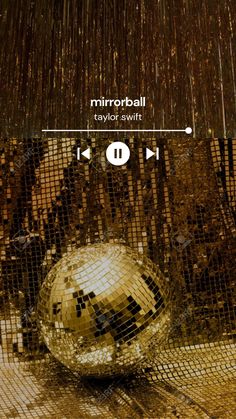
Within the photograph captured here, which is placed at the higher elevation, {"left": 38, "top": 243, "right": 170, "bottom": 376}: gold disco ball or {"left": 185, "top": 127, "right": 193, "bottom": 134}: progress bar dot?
{"left": 185, "top": 127, "right": 193, "bottom": 134}: progress bar dot

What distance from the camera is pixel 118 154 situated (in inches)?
40.9

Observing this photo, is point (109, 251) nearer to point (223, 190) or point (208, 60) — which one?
point (223, 190)

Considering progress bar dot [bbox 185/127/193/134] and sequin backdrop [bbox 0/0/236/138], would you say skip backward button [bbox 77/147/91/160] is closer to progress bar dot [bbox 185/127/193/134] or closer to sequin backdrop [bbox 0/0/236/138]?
sequin backdrop [bbox 0/0/236/138]

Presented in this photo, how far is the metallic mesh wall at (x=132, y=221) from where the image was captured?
3.37ft

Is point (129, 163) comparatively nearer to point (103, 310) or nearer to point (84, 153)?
point (84, 153)

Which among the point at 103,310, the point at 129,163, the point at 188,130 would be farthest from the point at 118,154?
the point at 103,310

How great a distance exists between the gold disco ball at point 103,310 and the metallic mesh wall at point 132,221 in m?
0.22

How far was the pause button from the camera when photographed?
3.41 feet

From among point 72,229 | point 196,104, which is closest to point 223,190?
point 196,104

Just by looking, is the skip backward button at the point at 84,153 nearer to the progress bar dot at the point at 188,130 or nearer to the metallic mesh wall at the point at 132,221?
the metallic mesh wall at the point at 132,221

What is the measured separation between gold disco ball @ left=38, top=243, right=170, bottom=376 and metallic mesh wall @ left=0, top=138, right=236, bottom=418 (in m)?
0.22

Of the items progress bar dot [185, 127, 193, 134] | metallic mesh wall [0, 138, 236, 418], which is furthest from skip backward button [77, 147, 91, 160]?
progress bar dot [185, 127, 193, 134]

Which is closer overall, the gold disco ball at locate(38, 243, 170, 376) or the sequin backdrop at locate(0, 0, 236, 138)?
the gold disco ball at locate(38, 243, 170, 376)

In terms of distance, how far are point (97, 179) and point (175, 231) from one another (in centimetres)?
16
